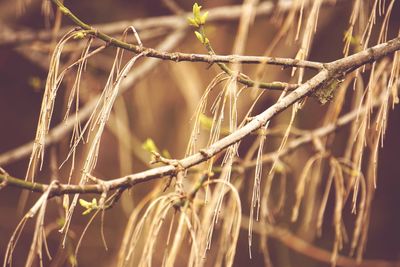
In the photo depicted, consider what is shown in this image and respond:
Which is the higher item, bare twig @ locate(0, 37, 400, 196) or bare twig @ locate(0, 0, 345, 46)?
bare twig @ locate(0, 0, 345, 46)

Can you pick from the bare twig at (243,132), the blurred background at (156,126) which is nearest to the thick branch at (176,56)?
the bare twig at (243,132)

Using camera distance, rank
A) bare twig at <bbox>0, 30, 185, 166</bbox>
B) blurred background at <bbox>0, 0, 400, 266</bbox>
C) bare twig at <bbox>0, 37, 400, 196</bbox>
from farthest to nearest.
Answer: blurred background at <bbox>0, 0, 400, 266</bbox> → bare twig at <bbox>0, 30, 185, 166</bbox> → bare twig at <bbox>0, 37, 400, 196</bbox>

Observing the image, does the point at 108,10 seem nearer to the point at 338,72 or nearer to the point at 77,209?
the point at 77,209

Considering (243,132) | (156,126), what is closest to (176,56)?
(243,132)

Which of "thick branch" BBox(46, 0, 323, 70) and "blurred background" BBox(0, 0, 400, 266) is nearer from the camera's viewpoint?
"thick branch" BBox(46, 0, 323, 70)

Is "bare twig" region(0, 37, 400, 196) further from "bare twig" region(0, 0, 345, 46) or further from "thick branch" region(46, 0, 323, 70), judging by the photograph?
"bare twig" region(0, 0, 345, 46)

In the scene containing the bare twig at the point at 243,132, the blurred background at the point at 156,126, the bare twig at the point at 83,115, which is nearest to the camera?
the bare twig at the point at 243,132

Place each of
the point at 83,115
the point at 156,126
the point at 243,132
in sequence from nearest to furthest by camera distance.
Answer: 1. the point at 243,132
2. the point at 83,115
3. the point at 156,126

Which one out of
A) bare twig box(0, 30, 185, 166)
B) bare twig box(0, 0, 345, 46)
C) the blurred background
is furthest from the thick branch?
Result: the blurred background

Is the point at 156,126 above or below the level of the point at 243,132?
above

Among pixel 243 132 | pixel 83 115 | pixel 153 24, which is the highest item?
pixel 153 24

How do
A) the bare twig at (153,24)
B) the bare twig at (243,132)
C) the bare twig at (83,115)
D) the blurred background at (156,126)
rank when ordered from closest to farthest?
the bare twig at (243,132) → the bare twig at (83,115) → the bare twig at (153,24) → the blurred background at (156,126)

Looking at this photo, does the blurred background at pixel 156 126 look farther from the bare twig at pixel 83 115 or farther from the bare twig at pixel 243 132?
the bare twig at pixel 243 132

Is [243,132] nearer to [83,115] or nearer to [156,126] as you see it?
[83,115]
